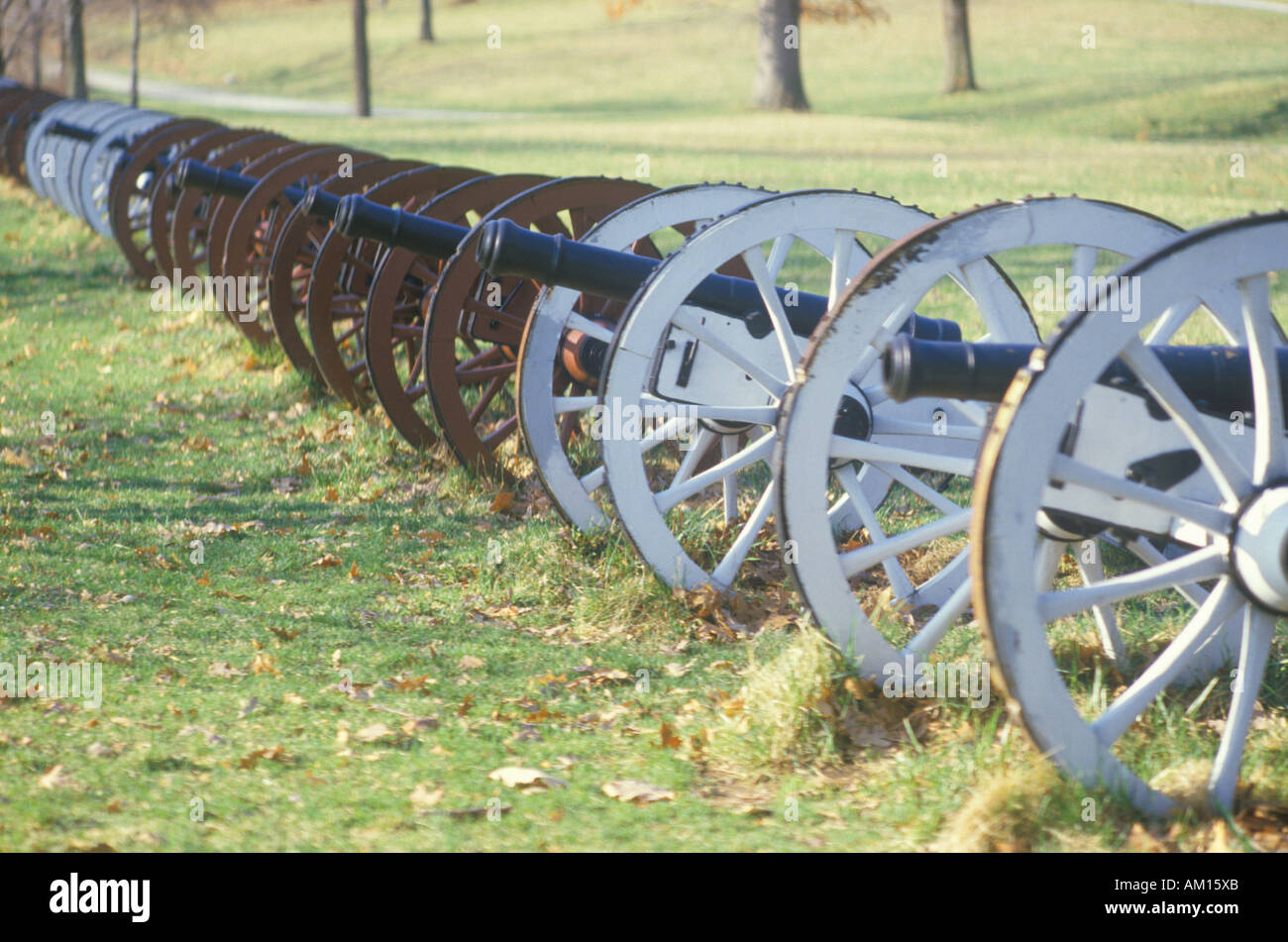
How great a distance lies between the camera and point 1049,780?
3.40m

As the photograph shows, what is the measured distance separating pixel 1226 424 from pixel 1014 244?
788mm

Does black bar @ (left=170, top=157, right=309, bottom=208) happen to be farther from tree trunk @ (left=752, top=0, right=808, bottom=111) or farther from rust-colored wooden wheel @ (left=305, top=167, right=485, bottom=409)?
tree trunk @ (left=752, top=0, right=808, bottom=111)

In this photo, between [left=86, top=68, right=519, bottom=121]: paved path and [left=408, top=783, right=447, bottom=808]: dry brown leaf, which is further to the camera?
[left=86, top=68, right=519, bottom=121]: paved path

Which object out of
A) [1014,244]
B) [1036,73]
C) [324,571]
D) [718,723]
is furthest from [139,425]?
[1036,73]

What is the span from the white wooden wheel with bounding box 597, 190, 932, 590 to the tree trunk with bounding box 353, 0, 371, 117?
35.5 meters

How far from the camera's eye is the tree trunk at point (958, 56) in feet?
122

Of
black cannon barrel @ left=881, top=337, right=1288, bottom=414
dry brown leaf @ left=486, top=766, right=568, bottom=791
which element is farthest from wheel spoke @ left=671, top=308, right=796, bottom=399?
dry brown leaf @ left=486, top=766, right=568, bottom=791

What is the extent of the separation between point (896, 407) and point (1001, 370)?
6.58ft

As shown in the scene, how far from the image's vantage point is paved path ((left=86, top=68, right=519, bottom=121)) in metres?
38.7

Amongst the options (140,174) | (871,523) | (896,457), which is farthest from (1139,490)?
(140,174)

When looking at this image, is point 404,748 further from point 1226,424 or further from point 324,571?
point 1226,424

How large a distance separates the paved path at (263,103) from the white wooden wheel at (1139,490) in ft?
111

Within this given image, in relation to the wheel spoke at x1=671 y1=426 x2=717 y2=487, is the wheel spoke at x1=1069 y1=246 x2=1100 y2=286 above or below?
above

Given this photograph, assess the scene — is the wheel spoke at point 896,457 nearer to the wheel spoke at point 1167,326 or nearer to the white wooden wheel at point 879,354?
the white wooden wheel at point 879,354
